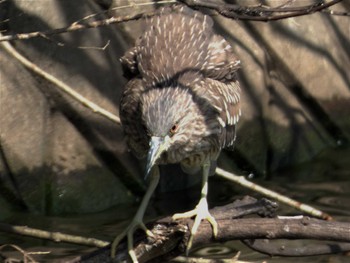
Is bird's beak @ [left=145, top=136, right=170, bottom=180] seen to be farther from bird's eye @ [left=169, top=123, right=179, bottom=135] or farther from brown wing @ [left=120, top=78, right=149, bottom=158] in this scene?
brown wing @ [left=120, top=78, right=149, bottom=158]

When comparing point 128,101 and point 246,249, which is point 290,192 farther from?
point 128,101

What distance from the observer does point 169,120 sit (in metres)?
4.30

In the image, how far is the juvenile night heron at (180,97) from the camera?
173 inches

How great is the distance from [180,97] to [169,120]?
235mm

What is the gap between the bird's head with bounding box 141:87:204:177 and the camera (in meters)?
4.25

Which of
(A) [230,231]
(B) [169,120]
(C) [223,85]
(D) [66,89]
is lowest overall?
(A) [230,231]

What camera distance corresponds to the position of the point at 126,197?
633cm

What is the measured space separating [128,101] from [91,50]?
1.57 metres

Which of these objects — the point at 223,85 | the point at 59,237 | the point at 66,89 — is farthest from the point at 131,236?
the point at 66,89

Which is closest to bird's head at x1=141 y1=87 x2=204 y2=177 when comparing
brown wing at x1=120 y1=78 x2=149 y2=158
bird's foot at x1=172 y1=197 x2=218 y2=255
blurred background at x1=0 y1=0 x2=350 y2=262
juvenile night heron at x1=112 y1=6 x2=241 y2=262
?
juvenile night heron at x1=112 y1=6 x2=241 y2=262

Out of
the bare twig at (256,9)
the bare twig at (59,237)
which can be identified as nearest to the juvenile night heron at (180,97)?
the bare twig at (59,237)

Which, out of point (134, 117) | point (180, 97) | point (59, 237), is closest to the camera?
point (180, 97)

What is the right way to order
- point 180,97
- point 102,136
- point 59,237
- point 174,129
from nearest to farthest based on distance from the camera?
point 174,129, point 180,97, point 59,237, point 102,136

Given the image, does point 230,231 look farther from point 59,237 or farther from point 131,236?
point 59,237
